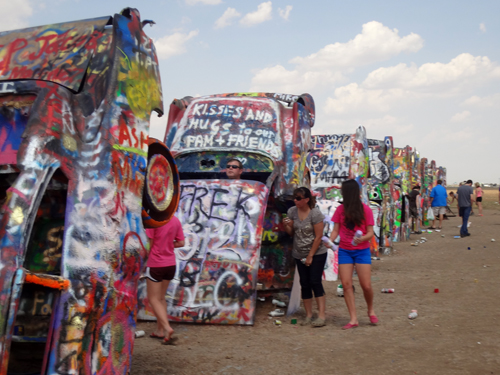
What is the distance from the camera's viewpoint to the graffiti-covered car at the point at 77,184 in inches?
126

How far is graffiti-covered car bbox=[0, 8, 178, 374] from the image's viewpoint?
3.19 metres

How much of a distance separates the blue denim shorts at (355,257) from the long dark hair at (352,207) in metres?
0.30

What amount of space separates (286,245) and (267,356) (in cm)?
283

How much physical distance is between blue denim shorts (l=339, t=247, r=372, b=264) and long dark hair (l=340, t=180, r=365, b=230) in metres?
0.30

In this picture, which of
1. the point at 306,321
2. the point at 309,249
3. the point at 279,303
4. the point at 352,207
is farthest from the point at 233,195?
the point at 306,321

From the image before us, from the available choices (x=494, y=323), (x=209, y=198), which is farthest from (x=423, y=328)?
(x=209, y=198)

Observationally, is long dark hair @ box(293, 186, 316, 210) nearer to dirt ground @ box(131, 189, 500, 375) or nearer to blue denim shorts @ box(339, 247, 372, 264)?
blue denim shorts @ box(339, 247, 372, 264)

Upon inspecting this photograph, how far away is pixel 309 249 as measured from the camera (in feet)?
21.9

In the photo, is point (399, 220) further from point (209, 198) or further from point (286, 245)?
point (209, 198)

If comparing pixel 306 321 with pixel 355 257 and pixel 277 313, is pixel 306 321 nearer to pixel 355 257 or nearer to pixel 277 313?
pixel 277 313

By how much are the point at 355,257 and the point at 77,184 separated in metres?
3.85

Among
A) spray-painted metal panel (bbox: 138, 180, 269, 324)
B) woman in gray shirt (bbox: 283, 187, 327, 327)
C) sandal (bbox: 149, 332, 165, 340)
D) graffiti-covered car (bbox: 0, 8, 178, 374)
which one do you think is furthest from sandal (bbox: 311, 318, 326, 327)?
graffiti-covered car (bbox: 0, 8, 178, 374)

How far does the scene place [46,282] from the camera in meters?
3.10

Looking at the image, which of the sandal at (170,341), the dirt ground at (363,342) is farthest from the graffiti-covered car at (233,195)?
the sandal at (170,341)
